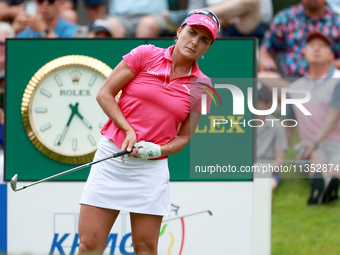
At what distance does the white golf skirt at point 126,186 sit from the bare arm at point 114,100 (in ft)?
0.57

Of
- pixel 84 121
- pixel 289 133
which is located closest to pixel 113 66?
pixel 84 121

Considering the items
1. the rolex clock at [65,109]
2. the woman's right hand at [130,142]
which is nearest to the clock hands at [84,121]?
the rolex clock at [65,109]

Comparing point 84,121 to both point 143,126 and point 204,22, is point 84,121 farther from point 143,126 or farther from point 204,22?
point 204,22

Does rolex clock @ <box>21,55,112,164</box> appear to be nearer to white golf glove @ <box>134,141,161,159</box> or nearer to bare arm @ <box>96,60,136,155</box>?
bare arm @ <box>96,60,136,155</box>

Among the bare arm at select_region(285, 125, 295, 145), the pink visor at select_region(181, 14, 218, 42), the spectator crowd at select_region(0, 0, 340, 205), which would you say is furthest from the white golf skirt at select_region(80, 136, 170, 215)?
the spectator crowd at select_region(0, 0, 340, 205)

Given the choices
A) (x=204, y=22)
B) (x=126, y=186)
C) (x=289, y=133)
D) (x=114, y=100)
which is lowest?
(x=126, y=186)

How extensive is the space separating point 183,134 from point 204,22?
26.9 inches

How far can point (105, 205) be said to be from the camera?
4035 millimetres

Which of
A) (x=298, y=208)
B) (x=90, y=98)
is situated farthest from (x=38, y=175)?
(x=298, y=208)

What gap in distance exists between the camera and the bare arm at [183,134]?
13.4 ft

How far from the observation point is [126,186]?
4078 millimetres

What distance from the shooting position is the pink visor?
12.9 feet

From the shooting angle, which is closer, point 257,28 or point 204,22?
point 204,22

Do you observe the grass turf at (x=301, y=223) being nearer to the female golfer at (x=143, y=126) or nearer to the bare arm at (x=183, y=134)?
the bare arm at (x=183, y=134)
